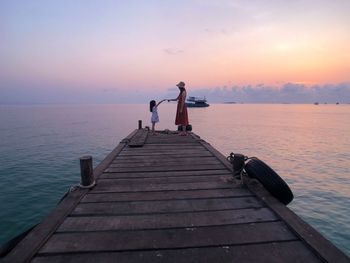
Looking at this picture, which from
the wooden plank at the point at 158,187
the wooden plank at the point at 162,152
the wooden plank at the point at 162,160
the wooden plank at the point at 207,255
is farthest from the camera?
the wooden plank at the point at 162,152

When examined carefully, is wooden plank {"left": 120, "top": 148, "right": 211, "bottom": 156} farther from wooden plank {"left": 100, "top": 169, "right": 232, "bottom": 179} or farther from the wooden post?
the wooden post

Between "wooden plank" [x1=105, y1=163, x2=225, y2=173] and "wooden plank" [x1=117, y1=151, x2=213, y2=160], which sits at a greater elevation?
"wooden plank" [x1=105, y1=163, x2=225, y2=173]

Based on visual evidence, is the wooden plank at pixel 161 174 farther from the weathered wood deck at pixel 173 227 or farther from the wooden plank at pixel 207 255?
the wooden plank at pixel 207 255

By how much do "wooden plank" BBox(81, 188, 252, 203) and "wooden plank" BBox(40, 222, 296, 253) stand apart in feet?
3.83

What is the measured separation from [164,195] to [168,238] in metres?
1.53

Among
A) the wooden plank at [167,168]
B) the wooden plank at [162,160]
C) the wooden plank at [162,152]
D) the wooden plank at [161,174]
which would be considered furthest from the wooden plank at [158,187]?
the wooden plank at [162,152]

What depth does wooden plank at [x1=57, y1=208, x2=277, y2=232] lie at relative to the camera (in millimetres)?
3516

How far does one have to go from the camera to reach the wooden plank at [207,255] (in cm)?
277

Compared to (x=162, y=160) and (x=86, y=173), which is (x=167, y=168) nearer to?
(x=162, y=160)

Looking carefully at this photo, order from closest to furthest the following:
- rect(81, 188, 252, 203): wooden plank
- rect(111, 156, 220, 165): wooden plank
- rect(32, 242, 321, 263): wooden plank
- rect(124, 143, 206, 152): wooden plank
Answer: rect(32, 242, 321, 263): wooden plank, rect(81, 188, 252, 203): wooden plank, rect(111, 156, 220, 165): wooden plank, rect(124, 143, 206, 152): wooden plank

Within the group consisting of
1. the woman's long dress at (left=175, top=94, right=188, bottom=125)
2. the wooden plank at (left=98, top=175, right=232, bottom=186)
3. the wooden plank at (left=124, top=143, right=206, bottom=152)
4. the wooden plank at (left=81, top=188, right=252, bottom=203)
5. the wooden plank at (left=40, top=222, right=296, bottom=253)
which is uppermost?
the woman's long dress at (left=175, top=94, right=188, bottom=125)

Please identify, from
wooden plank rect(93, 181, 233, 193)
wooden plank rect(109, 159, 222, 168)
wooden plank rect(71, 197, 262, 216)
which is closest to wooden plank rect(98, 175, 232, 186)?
wooden plank rect(93, 181, 233, 193)

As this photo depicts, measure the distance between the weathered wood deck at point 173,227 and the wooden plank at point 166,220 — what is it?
0.04 ft

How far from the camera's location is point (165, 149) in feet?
31.1
